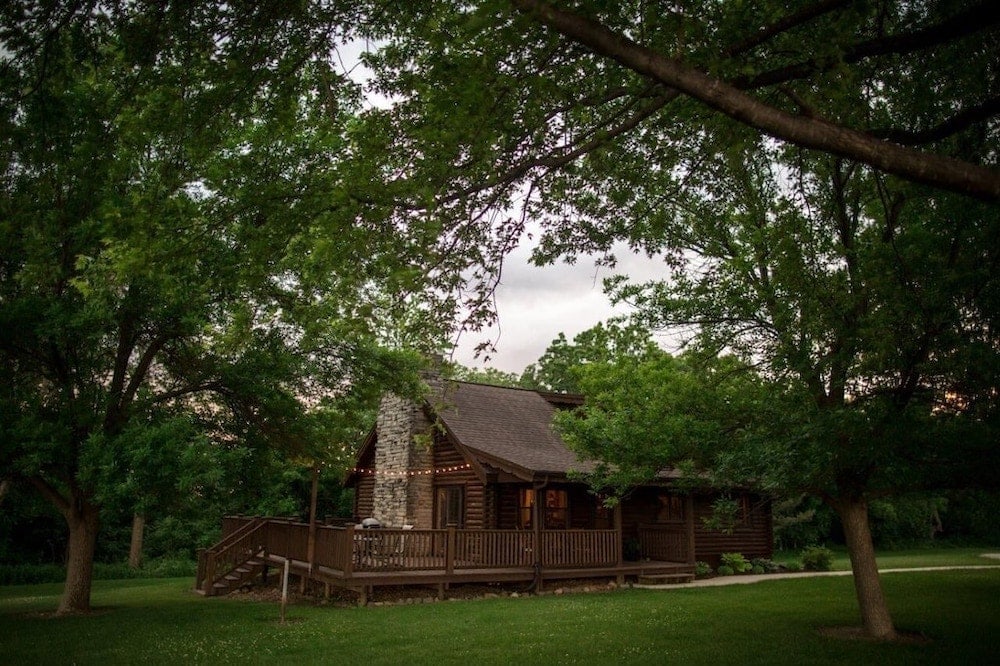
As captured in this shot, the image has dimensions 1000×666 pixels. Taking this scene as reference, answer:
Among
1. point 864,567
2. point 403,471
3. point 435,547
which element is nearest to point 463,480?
point 403,471

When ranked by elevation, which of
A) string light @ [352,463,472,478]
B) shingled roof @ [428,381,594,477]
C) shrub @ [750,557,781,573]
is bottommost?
shrub @ [750,557,781,573]

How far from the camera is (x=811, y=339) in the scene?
9.34m

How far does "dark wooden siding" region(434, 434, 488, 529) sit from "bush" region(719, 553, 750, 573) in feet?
27.0

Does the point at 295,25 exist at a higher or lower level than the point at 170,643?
higher

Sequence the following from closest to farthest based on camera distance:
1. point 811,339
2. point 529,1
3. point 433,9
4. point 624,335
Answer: point 529,1
point 433,9
point 811,339
point 624,335

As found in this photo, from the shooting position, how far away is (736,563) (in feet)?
74.8

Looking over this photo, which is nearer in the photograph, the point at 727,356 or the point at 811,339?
the point at 811,339

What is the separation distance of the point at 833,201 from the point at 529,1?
7736 millimetres

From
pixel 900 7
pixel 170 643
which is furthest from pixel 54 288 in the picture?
pixel 900 7

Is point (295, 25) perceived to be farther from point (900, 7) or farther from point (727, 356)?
point (727, 356)

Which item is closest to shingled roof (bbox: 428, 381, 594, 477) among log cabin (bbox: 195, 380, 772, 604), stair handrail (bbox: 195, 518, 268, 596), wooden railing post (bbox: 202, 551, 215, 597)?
log cabin (bbox: 195, 380, 772, 604)

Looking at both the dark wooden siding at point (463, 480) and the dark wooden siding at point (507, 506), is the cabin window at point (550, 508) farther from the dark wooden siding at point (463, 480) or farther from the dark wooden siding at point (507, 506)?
the dark wooden siding at point (463, 480)

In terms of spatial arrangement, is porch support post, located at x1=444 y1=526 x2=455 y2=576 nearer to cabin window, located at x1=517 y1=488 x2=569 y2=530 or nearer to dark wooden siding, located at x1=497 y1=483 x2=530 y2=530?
dark wooden siding, located at x1=497 y1=483 x2=530 y2=530

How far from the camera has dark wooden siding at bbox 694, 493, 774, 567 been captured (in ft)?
77.8
